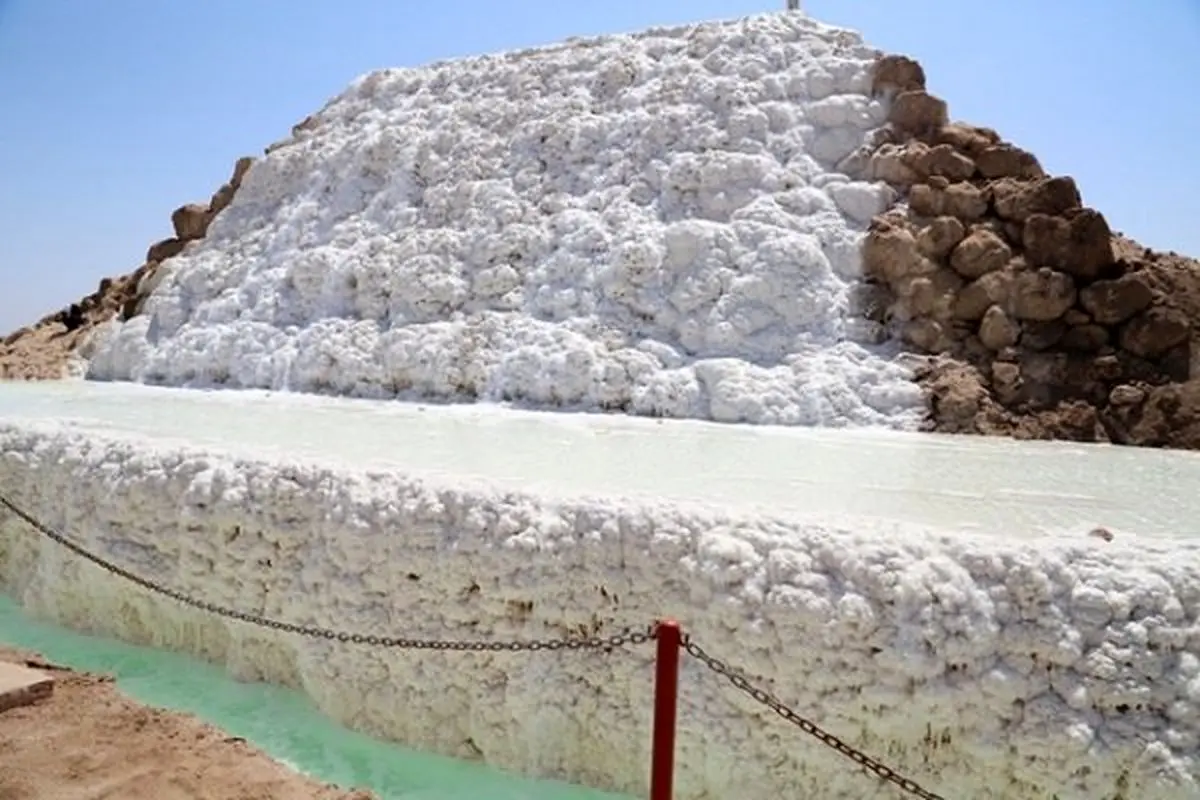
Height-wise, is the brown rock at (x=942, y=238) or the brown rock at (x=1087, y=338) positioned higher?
the brown rock at (x=942, y=238)

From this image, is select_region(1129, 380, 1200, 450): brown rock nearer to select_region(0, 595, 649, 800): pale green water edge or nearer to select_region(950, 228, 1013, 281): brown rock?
select_region(950, 228, 1013, 281): brown rock

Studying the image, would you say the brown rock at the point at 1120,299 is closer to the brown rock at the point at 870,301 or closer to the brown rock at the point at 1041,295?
the brown rock at the point at 1041,295

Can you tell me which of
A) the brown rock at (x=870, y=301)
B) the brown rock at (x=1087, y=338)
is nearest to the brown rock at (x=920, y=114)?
the brown rock at (x=870, y=301)

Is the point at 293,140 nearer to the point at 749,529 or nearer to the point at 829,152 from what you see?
the point at 829,152

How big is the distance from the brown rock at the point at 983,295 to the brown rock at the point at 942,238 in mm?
489

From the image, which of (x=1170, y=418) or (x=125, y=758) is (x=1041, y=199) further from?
(x=125, y=758)

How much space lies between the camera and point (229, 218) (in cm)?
1471

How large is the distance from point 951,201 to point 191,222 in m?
12.5

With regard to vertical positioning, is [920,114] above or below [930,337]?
above

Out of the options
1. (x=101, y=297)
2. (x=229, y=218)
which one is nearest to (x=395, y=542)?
(x=229, y=218)

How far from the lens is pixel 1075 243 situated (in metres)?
8.84

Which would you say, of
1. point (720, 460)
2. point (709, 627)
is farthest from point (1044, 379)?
point (709, 627)

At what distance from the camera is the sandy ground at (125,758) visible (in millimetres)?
3504

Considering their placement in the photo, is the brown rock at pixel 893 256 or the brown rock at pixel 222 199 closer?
the brown rock at pixel 893 256
